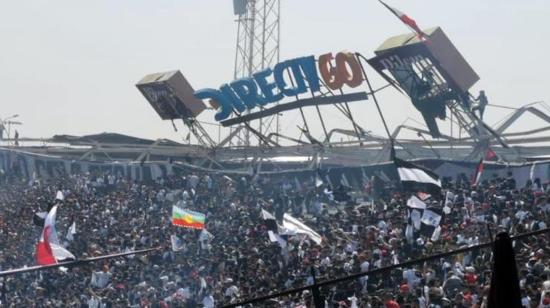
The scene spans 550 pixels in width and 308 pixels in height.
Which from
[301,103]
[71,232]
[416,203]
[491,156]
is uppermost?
[301,103]

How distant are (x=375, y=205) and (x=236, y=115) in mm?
10643

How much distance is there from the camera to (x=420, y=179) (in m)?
15.0

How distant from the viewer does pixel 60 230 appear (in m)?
29.7

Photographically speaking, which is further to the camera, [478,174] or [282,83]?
[282,83]

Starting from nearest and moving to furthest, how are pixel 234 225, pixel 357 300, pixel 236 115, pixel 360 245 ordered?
pixel 357 300
pixel 360 245
pixel 234 225
pixel 236 115

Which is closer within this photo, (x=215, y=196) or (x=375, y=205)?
(x=375, y=205)

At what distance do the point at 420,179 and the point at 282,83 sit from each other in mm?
15944

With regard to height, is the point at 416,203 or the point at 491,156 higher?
the point at 491,156

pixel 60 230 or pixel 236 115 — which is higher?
pixel 236 115

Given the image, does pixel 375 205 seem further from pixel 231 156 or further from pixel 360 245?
pixel 231 156

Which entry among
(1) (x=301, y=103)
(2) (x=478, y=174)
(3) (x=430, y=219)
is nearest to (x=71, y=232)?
(1) (x=301, y=103)

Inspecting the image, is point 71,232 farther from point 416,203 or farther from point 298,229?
point 416,203

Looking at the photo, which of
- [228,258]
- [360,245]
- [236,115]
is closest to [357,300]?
[360,245]

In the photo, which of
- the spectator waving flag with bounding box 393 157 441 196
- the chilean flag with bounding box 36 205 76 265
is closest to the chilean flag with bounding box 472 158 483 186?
the spectator waving flag with bounding box 393 157 441 196
